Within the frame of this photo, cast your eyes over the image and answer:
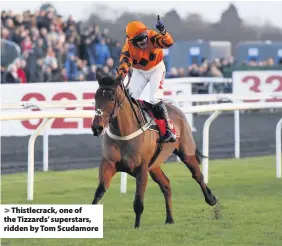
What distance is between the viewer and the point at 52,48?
2380 cm

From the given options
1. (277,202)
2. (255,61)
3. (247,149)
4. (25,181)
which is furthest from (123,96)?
(255,61)

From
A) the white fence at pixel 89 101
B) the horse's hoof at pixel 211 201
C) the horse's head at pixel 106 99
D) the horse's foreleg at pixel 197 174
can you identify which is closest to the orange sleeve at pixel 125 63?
the horse's head at pixel 106 99

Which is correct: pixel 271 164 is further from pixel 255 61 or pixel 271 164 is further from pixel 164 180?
pixel 255 61

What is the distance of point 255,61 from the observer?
112ft

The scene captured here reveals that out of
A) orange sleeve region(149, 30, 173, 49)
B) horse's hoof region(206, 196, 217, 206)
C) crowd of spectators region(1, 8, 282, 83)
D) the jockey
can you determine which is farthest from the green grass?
A: crowd of spectators region(1, 8, 282, 83)

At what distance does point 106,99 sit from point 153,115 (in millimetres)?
955

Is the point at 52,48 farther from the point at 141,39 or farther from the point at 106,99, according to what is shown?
the point at 106,99

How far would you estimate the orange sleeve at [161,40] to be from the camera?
1000cm

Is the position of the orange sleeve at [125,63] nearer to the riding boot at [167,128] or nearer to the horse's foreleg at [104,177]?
the riding boot at [167,128]

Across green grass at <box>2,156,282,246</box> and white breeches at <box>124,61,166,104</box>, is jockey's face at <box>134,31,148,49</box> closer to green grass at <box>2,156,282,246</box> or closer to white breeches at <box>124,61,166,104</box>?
white breeches at <box>124,61,166,104</box>

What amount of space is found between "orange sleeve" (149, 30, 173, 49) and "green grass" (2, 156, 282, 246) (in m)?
1.46

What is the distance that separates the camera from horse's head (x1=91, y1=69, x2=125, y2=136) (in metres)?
9.16

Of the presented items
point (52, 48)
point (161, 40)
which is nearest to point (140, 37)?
point (161, 40)

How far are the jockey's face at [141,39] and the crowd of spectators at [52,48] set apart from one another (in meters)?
11.9
